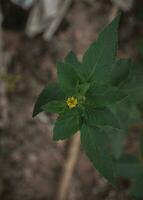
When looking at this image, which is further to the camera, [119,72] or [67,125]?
[119,72]

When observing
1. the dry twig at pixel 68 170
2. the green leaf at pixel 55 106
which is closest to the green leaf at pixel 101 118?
the green leaf at pixel 55 106

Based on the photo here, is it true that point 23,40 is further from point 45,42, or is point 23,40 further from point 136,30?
point 136,30

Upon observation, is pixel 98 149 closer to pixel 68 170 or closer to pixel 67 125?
pixel 67 125

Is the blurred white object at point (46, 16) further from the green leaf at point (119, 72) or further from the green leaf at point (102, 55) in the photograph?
the green leaf at point (102, 55)

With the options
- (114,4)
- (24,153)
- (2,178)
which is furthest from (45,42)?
(2,178)

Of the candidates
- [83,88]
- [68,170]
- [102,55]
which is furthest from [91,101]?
[68,170]
